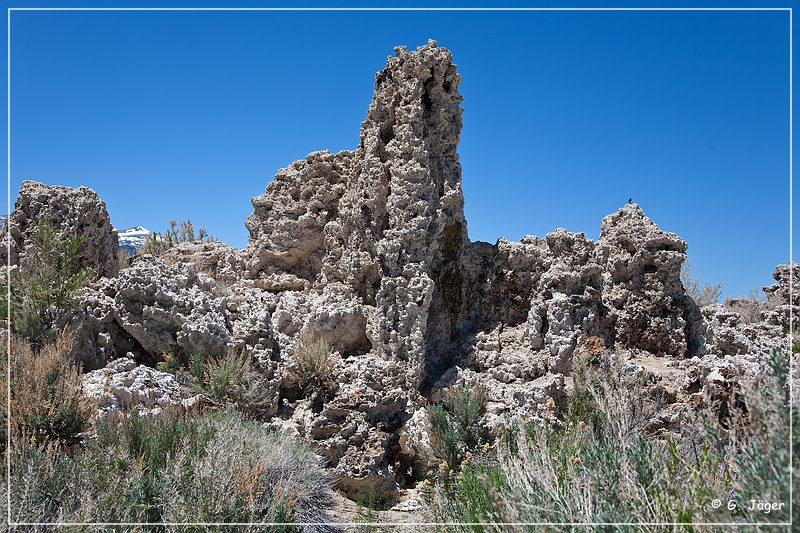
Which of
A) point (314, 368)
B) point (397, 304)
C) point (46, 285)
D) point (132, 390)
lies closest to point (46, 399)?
point (132, 390)

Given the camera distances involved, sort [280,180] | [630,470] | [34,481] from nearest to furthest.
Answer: [630,470], [34,481], [280,180]

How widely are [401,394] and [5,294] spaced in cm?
416

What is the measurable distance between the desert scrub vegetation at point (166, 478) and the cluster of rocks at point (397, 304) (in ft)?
2.94

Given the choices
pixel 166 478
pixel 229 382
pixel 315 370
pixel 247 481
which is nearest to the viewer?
pixel 166 478

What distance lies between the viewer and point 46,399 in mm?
5109

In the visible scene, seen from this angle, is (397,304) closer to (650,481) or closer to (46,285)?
(46,285)

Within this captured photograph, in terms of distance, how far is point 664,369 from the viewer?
21.8 feet

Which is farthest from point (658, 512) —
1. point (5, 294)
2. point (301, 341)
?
point (5, 294)

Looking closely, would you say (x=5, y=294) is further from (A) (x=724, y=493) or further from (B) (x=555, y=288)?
(A) (x=724, y=493)

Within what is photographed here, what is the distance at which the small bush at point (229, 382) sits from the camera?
20.4ft

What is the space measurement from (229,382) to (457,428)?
7.63 feet

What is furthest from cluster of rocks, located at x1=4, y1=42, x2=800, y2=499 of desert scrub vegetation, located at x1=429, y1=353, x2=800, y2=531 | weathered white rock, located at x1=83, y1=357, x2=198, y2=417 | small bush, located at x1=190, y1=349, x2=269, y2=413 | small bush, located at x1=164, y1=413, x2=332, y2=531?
desert scrub vegetation, located at x1=429, y1=353, x2=800, y2=531

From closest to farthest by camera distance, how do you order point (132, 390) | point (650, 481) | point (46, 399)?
point (650, 481) → point (46, 399) → point (132, 390)

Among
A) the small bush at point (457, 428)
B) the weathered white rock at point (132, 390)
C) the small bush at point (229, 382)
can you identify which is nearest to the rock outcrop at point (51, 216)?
the weathered white rock at point (132, 390)
